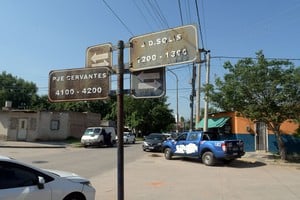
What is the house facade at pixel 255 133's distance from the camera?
23891mm

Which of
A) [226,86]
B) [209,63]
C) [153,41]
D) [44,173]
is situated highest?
[209,63]

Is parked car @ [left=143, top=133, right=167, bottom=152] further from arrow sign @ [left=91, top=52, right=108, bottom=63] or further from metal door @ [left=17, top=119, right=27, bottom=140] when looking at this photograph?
arrow sign @ [left=91, top=52, right=108, bottom=63]

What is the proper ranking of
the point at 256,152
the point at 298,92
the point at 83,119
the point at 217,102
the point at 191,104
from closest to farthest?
1. the point at 298,92
2. the point at 217,102
3. the point at 256,152
4. the point at 191,104
5. the point at 83,119

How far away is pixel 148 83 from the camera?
582cm

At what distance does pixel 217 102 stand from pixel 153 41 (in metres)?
17.1

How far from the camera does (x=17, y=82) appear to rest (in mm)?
63875

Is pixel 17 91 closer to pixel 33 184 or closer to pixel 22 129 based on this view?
pixel 22 129

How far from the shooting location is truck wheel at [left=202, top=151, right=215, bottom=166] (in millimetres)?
19719

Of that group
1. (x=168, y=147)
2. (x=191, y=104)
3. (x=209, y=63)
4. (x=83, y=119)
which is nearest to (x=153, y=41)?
(x=168, y=147)

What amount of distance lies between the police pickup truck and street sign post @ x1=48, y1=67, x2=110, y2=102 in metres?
14.5

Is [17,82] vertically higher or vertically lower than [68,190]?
higher

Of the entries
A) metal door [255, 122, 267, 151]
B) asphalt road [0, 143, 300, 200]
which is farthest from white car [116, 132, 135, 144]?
asphalt road [0, 143, 300, 200]

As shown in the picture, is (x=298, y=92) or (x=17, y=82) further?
(x=17, y=82)

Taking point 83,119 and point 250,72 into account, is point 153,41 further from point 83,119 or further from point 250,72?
point 83,119
